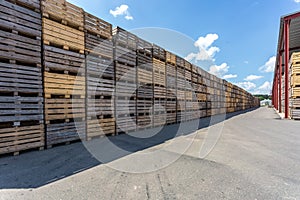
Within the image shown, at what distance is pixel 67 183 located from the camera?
9.34 ft

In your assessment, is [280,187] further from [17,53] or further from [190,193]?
[17,53]

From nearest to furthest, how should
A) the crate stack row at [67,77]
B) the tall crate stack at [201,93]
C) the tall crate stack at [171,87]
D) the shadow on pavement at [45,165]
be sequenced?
1. the shadow on pavement at [45,165]
2. the crate stack row at [67,77]
3. the tall crate stack at [171,87]
4. the tall crate stack at [201,93]

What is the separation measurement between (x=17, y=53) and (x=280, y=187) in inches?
249

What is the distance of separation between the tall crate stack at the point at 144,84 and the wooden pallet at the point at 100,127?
163 centimetres

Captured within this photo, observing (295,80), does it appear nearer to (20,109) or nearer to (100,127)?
(100,127)

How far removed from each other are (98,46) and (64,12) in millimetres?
1481

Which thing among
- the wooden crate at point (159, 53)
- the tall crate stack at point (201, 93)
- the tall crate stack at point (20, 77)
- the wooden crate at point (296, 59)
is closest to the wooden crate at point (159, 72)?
the wooden crate at point (159, 53)

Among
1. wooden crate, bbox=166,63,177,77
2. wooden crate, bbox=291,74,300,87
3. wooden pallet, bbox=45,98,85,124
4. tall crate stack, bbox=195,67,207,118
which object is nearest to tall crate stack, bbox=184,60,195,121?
tall crate stack, bbox=195,67,207,118

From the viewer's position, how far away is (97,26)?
21.0 ft

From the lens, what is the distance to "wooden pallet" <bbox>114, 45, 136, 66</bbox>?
7.14 m

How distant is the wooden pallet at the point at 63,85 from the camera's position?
4.97 m

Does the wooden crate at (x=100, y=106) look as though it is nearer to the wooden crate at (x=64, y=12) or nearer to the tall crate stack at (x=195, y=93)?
the wooden crate at (x=64, y=12)

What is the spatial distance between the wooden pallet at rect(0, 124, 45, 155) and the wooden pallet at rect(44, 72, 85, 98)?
3.31ft

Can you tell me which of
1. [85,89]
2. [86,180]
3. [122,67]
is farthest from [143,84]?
[86,180]
